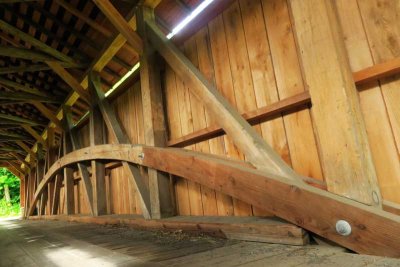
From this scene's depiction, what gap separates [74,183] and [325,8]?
21.5 ft

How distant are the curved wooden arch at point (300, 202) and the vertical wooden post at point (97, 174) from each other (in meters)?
2.36

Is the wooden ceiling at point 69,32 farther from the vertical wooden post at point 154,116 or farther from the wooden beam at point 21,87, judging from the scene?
the vertical wooden post at point 154,116

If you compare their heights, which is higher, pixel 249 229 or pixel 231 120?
pixel 231 120

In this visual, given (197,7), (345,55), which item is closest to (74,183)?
(197,7)

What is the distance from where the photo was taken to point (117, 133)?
4.00 m

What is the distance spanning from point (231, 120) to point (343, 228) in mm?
1086

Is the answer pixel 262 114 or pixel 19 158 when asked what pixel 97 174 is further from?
pixel 19 158

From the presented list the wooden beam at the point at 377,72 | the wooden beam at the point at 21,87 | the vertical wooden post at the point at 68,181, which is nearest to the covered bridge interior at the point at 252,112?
the wooden beam at the point at 377,72

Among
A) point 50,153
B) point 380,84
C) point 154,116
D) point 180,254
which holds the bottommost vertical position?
point 180,254

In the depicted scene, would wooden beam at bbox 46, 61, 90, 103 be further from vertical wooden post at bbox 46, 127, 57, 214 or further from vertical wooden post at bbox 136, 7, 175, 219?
vertical wooden post at bbox 46, 127, 57, 214

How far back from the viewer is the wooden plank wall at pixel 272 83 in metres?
1.59

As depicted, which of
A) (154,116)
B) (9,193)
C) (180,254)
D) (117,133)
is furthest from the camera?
(9,193)

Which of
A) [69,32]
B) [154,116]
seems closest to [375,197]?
[154,116]

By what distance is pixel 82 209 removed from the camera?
6473mm
